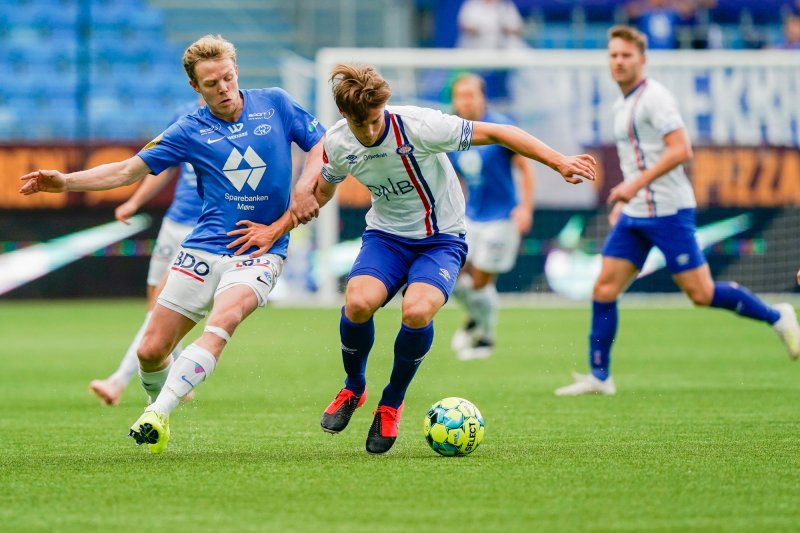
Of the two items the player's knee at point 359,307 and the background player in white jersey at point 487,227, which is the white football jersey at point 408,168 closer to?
the player's knee at point 359,307

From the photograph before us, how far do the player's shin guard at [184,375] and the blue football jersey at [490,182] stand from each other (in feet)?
20.2

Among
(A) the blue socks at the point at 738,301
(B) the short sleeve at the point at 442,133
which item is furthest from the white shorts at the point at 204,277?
(A) the blue socks at the point at 738,301

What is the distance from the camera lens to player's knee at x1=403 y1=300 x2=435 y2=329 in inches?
235

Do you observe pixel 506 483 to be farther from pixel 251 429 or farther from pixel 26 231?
pixel 26 231

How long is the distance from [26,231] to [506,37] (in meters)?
7.43

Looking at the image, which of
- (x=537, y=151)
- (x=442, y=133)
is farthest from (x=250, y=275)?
(x=537, y=151)

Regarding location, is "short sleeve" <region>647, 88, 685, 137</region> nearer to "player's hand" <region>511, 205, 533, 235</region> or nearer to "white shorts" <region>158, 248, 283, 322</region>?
"player's hand" <region>511, 205, 533, 235</region>

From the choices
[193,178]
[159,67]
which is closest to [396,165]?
[193,178]

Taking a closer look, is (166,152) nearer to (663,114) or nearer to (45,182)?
(45,182)

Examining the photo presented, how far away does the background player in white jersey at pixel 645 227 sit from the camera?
840 centimetres

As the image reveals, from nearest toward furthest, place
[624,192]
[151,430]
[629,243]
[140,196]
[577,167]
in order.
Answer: [151,430] < [577,167] < [624,192] < [629,243] < [140,196]

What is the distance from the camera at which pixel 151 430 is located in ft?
18.5

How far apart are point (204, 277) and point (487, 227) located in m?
5.93

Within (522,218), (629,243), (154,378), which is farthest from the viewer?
(522,218)
